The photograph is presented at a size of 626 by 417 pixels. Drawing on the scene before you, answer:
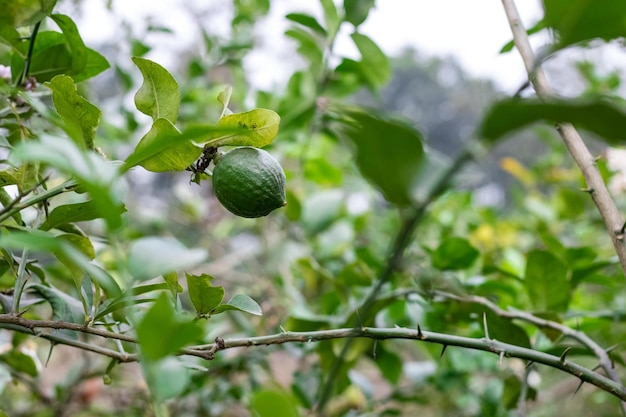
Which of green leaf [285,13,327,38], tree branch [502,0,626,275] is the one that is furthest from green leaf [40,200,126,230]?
green leaf [285,13,327,38]

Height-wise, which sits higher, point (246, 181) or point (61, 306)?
point (246, 181)

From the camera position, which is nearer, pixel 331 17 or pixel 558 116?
pixel 558 116

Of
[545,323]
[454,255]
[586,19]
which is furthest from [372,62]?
[586,19]

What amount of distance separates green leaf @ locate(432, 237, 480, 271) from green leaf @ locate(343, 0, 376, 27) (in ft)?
0.96

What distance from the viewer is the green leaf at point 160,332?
0.25 meters

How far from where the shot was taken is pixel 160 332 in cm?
25

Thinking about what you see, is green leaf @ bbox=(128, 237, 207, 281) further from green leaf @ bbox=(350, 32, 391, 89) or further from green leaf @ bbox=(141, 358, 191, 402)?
green leaf @ bbox=(350, 32, 391, 89)

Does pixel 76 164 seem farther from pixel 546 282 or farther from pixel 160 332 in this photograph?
pixel 546 282

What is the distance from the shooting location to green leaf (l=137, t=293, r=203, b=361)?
9.7 inches

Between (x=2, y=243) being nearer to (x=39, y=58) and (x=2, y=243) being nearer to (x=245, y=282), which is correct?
(x=39, y=58)

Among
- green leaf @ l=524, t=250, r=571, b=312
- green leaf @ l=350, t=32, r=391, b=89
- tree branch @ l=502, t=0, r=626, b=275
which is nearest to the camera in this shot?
tree branch @ l=502, t=0, r=626, b=275

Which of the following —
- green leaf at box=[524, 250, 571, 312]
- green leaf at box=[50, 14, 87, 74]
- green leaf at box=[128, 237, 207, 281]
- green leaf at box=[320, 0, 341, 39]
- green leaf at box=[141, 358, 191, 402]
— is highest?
green leaf at box=[320, 0, 341, 39]

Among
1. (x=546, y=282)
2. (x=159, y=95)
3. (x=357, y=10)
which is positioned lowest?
(x=159, y=95)

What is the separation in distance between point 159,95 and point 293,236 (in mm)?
933
